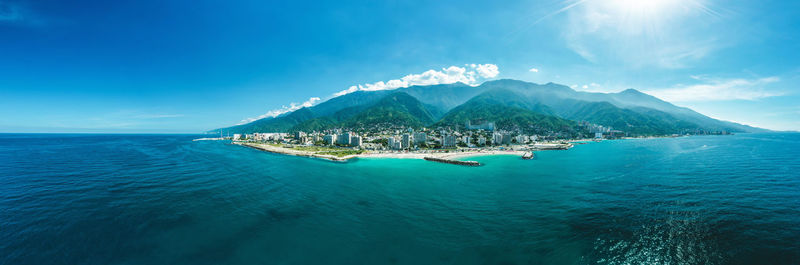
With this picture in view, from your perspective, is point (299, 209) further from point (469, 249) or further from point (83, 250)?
point (469, 249)

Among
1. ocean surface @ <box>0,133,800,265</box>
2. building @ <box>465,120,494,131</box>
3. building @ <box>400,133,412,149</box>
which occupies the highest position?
building @ <box>465,120,494,131</box>

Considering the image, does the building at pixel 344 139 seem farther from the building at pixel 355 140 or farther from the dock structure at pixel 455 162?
the dock structure at pixel 455 162

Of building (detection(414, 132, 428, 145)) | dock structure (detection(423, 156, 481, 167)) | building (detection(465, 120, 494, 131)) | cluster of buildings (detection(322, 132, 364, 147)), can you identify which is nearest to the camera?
dock structure (detection(423, 156, 481, 167))

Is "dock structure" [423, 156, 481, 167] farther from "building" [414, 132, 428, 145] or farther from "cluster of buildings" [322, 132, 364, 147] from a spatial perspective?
"cluster of buildings" [322, 132, 364, 147]

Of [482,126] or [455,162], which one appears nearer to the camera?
[455,162]

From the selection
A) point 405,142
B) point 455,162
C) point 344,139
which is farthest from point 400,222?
point 344,139

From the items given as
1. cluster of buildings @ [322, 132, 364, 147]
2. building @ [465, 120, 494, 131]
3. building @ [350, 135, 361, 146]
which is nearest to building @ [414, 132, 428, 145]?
cluster of buildings @ [322, 132, 364, 147]

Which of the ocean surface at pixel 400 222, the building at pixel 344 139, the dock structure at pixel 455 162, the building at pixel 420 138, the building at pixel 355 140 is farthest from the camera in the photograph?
the building at pixel 344 139

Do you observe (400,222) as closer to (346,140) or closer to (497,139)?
(346,140)

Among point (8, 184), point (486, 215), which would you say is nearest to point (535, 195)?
point (486, 215)

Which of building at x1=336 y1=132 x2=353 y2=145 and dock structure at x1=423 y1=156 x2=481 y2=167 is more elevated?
building at x1=336 y1=132 x2=353 y2=145

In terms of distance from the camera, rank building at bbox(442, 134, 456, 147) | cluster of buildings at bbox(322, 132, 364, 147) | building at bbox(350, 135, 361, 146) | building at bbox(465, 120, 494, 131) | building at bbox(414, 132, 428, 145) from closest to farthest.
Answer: building at bbox(442, 134, 456, 147) → building at bbox(414, 132, 428, 145) → building at bbox(350, 135, 361, 146) → cluster of buildings at bbox(322, 132, 364, 147) → building at bbox(465, 120, 494, 131)

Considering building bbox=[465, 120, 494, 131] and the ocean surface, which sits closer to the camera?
the ocean surface

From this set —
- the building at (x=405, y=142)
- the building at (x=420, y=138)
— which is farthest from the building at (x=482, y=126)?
the building at (x=405, y=142)
